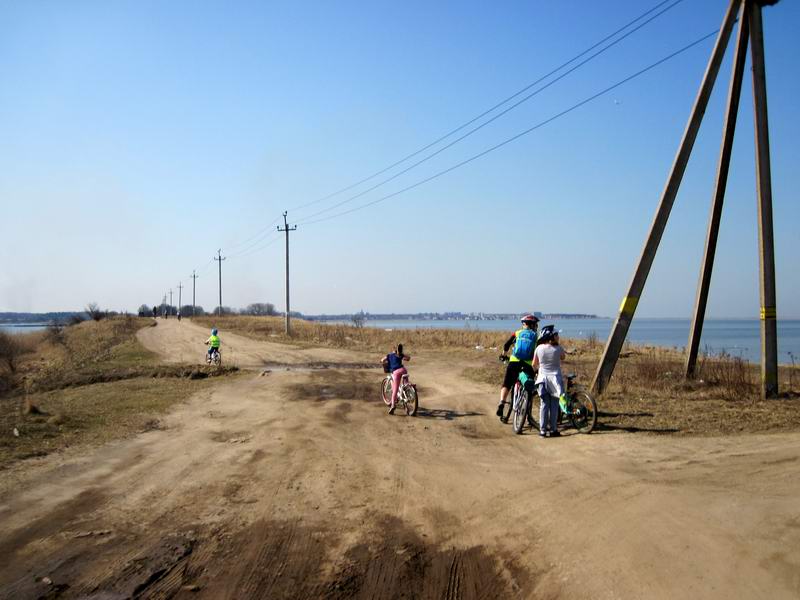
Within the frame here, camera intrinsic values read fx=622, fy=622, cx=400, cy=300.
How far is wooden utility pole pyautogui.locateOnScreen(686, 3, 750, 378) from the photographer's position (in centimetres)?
1394

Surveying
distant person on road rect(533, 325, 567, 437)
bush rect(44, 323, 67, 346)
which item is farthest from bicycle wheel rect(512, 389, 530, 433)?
bush rect(44, 323, 67, 346)

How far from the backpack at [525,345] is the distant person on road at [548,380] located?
29.0 inches

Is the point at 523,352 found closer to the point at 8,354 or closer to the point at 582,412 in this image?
the point at 582,412

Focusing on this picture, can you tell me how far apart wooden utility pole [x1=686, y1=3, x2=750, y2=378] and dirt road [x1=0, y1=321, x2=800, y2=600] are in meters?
5.97

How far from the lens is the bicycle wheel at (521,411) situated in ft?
36.2

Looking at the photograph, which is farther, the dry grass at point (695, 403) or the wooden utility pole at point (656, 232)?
the wooden utility pole at point (656, 232)

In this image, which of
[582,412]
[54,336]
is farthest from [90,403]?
[54,336]

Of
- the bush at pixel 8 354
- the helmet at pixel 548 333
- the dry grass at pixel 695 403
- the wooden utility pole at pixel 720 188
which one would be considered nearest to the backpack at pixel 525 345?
the helmet at pixel 548 333

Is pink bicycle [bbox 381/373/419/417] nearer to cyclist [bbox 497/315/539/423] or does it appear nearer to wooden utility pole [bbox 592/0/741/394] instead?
cyclist [bbox 497/315/539/423]

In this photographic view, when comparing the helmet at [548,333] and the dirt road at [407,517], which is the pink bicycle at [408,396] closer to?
the dirt road at [407,517]

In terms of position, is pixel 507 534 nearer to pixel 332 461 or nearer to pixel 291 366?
pixel 332 461

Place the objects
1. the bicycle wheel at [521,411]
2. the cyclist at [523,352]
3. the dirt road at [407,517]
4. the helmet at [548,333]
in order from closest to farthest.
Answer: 1. the dirt road at [407,517]
2. the helmet at [548,333]
3. the bicycle wheel at [521,411]
4. the cyclist at [523,352]

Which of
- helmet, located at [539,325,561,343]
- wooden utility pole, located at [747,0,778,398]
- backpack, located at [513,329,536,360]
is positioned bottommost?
backpack, located at [513,329,536,360]

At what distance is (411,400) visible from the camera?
43.8 ft
